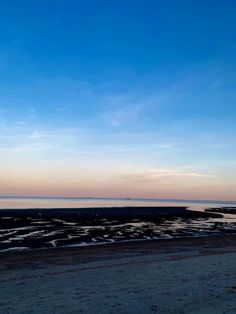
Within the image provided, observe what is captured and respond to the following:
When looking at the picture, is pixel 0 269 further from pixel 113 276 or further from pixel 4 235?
pixel 4 235

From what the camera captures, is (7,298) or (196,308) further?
(7,298)

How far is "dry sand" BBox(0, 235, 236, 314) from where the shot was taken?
30.8ft

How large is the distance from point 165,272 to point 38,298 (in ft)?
18.5

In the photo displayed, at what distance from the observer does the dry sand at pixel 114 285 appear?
9.38m

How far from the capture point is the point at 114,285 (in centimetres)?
1209

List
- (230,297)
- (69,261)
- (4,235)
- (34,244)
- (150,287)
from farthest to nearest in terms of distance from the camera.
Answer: (4,235)
(34,244)
(69,261)
(150,287)
(230,297)

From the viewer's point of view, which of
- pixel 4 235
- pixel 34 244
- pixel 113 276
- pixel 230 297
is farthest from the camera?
pixel 4 235

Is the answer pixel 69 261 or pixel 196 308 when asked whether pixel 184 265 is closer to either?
pixel 69 261

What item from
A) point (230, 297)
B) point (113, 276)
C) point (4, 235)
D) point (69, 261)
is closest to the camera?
point (230, 297)

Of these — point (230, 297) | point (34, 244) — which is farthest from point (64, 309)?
point (34, 244)

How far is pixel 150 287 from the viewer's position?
457 inches

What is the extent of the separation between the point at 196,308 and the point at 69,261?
34.7 feet

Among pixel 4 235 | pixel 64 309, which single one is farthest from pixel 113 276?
pixel 4 235

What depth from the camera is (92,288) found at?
11.7 meters
